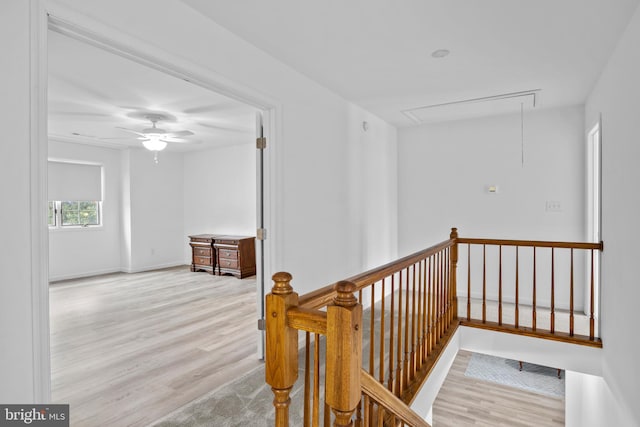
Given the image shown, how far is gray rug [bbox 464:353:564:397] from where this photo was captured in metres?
5.69

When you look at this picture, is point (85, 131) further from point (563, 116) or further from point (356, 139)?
point (563, 116)

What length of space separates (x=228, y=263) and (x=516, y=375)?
5.27 m

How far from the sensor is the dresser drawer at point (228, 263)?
6652mm

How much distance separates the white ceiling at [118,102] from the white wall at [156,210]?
838 millimetres

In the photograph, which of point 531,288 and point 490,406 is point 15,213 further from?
point 490,406

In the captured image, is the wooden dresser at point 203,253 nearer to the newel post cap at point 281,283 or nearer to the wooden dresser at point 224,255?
the wooden dresser at point 224,255

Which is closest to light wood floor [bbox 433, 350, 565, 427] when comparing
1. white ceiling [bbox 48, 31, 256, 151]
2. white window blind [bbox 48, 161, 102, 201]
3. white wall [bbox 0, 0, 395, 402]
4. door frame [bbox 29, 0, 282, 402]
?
white wall [bbox 0, 0, 395, 402]

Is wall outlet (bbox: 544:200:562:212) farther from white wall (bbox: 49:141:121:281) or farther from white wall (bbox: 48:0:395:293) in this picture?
white wall (bbox: 49:141:121:281)

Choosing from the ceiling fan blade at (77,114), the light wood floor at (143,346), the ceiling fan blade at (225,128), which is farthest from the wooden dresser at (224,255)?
the ceiling fan blade at (77,114)

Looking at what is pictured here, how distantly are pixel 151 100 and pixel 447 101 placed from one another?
10.9ft

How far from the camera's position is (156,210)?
750cm

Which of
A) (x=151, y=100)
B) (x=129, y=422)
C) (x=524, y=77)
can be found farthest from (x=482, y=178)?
(x=129, y=422)

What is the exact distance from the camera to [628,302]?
2436 millimetres

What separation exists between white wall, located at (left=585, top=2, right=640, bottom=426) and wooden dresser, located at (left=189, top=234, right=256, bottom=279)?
517 cm
